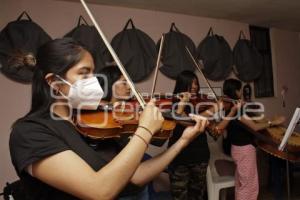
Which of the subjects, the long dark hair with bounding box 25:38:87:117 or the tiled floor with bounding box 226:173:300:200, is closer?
the long dark hair with bounding box 25:38:87:117

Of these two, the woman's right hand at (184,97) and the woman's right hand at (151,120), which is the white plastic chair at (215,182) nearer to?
the woman's right hand at (184,97)

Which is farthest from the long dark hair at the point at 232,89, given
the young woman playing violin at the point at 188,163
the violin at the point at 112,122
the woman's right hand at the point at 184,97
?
the violin at the point at 112,122

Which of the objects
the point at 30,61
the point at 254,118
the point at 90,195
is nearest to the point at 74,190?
the point at 90,195

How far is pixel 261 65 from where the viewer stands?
3.71 m

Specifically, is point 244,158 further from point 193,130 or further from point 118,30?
point 118,30

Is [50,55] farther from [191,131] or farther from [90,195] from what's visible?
[191,131]

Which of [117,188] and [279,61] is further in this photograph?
[279,61]

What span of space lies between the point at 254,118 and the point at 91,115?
1.85m

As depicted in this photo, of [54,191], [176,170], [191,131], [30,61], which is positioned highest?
[30,61]

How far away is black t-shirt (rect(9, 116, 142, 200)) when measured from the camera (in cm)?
68

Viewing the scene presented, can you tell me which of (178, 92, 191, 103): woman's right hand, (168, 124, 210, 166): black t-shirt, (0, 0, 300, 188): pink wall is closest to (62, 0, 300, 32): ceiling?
(0, 0, 300, 188): pink wall

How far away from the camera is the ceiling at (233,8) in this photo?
8.95 ft

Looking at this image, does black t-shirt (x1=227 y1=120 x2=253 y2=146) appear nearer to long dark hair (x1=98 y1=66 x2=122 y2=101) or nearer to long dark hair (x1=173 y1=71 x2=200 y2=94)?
long dark hair (x1=173 y1=71 x2=200 y2=94)

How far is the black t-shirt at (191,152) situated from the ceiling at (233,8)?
1348 mm
